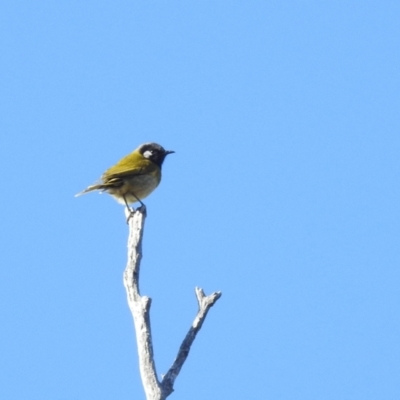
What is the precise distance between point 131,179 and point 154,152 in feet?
4.13

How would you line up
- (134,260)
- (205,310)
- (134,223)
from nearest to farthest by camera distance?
(205,310)
(134,260)
(134,223)

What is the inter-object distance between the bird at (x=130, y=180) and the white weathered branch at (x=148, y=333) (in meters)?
3.90

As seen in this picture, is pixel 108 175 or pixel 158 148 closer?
pixel 108 175

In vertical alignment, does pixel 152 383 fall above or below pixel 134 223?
below

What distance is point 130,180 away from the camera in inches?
496

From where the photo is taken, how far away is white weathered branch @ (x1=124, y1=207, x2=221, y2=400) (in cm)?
726

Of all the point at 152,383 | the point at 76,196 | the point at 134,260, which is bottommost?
the point at 152,383

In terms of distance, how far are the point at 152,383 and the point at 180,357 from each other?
0.42m

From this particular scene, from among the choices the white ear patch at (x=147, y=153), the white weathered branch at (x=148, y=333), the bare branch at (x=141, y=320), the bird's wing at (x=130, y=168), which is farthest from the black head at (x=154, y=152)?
the white weathered branch at (x=148, y=333)

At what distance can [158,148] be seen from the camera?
45.4 feet

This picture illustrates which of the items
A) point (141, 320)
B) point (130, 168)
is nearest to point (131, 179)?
point (130, 168)

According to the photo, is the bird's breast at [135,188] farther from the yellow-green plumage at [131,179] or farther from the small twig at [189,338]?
the small twig at [189,338]

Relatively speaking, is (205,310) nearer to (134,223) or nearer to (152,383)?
(152,383)

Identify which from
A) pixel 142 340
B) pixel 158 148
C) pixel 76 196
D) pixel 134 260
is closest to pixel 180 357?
pixel 142 340
